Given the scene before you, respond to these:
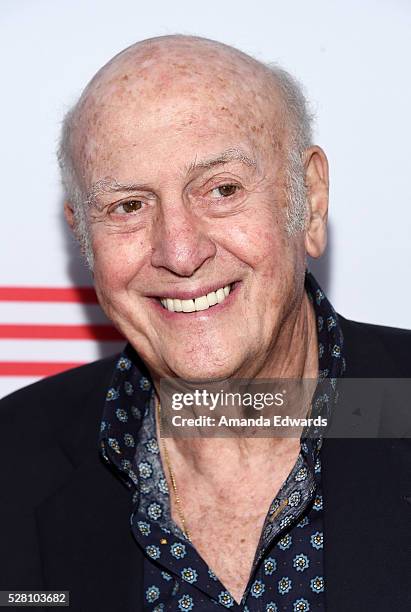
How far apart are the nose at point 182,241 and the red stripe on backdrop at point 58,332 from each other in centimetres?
116

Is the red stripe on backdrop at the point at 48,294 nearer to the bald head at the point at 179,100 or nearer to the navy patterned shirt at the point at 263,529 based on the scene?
the navy patterned shirt at the point at 263,529

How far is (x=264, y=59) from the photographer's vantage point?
123 inches

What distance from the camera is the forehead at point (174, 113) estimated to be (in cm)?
233

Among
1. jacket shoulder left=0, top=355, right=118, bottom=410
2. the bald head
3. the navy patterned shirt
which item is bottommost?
the navy patterned shirt

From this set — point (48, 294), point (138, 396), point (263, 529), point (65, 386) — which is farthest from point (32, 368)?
point (263, 529)

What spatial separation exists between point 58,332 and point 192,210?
4.16 ft

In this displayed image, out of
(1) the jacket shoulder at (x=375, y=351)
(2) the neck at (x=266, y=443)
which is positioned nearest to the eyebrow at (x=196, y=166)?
(2) the neck at (x=266, y=443)

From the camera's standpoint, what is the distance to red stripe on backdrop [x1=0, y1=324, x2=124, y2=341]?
3.43 meters

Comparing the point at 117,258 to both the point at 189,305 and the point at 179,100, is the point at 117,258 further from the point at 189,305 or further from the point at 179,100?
the point at 179,100

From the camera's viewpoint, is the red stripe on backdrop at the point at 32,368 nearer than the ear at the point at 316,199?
No

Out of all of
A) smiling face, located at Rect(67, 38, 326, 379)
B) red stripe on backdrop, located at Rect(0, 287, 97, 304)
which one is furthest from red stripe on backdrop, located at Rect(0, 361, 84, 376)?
smiling face, located at Rect(67, 38, 326, 379)

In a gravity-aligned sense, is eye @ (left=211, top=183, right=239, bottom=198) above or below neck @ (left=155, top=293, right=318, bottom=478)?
above

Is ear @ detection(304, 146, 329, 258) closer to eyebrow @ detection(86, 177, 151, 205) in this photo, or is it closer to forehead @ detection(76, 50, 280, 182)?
forehead @ detection(76, 50, 280, 182)

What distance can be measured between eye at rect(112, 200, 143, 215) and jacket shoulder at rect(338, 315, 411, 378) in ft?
2.44
